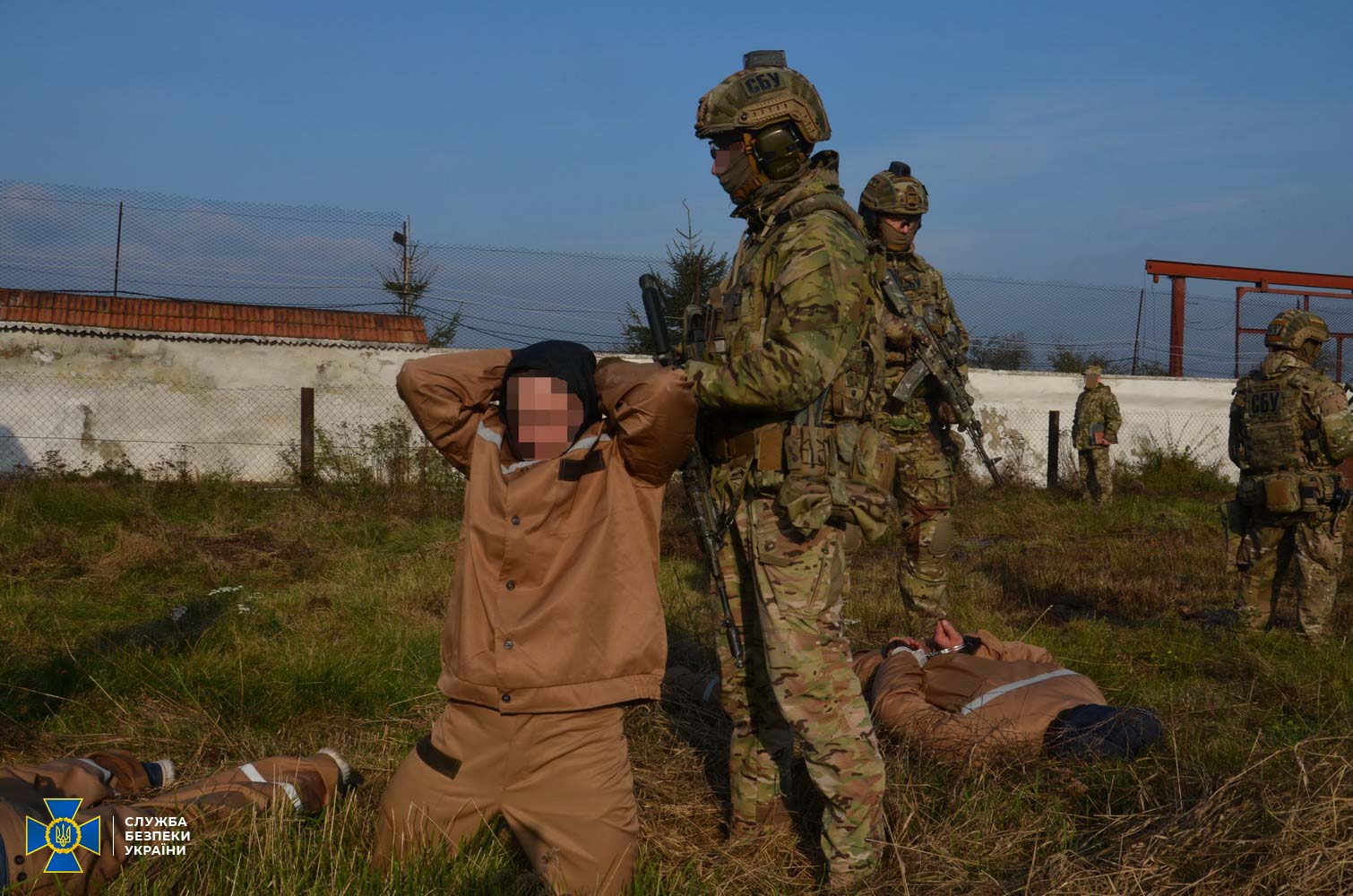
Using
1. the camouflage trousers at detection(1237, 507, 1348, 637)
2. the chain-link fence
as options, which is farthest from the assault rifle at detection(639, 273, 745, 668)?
the chain-link fence

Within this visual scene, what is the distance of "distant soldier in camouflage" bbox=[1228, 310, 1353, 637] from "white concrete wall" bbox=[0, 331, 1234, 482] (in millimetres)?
9299

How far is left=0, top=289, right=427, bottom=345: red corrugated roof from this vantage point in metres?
14.3

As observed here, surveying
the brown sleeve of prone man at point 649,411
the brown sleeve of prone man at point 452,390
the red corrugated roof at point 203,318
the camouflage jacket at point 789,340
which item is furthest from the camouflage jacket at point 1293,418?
the red corrugated roof at point 203,318

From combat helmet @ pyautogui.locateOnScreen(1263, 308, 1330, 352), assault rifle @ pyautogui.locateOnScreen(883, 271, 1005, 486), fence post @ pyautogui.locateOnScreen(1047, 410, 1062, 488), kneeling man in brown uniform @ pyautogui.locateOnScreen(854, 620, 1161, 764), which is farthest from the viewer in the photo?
fence post @ pyautogui.locateOnScreen(1047, 410, 1062, 488)

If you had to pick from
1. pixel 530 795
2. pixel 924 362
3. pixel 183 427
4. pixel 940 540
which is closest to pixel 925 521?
pixel 940 540

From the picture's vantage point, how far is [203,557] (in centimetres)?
723

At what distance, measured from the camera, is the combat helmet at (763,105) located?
9.52ft

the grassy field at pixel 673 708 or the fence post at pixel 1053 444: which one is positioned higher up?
the fence post at pixel 1053 444

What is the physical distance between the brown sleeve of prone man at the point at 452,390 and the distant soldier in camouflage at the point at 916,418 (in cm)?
320

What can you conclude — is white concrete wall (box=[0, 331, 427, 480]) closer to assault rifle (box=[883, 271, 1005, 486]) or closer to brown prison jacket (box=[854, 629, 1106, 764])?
assault rifle (box=[883, 271, 1005, 486])

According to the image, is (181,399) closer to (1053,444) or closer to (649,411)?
(1053,444)

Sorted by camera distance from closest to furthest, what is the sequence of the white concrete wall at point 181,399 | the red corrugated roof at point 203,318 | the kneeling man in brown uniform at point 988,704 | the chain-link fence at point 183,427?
1. the kneeling man in brown uniform at point 988,704
2. the chain-link fence at point 183,427
3. the white concrete wall at point 181,399
4. the red corrugated roof at point 203,318

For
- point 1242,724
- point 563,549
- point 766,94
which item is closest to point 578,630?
point 563,549

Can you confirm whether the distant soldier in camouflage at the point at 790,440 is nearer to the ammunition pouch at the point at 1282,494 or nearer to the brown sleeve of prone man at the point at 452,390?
the brown sleeve of prone man at the point at 452,390
